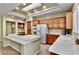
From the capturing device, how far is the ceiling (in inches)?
74.7

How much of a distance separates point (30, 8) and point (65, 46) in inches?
39.0

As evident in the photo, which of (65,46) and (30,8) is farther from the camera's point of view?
(30,8)

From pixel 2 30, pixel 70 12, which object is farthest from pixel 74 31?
pixel 2 30

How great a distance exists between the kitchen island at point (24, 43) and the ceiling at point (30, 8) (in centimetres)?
43

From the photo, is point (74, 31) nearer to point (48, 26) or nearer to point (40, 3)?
point (48, 26)

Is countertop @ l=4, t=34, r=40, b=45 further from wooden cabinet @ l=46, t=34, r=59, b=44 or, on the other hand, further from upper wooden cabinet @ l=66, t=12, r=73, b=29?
upper wooden cabinet @ l=66, t=12, r=73, b=29

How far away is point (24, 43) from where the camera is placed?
6.05ft

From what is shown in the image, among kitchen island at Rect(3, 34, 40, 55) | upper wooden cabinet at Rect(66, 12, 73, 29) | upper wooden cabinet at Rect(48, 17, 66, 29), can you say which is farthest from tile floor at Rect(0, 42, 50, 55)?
upper wooden cabinet at Rect(66, 12, 73, 29)

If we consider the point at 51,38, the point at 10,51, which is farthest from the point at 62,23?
the point at 10,51

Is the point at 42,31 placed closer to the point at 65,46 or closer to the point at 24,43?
the point at 24,43

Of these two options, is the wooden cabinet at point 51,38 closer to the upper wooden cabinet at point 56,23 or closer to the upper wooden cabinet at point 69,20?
the upper wooden cabinet at point 56,23

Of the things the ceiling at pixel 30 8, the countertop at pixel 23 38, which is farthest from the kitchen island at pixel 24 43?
the ceiling at pixel 30 8

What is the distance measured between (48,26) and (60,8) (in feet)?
1.42

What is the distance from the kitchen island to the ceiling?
43cm
